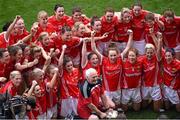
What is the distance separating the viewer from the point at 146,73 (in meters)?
8.06

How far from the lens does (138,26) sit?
9219 millimetres

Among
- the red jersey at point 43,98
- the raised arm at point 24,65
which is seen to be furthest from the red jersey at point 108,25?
the red jersey at point 43,98

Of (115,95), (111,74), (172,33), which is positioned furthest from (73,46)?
(172,33)

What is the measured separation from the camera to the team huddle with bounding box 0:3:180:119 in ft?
24.0

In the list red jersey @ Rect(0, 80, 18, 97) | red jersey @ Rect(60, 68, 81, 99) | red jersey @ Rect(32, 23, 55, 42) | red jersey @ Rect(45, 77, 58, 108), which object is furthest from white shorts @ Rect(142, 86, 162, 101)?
red jersey @ Rect(0, 80, 18, 97)

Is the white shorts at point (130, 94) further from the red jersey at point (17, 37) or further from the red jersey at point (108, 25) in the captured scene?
the red jersey at point (17, 37)

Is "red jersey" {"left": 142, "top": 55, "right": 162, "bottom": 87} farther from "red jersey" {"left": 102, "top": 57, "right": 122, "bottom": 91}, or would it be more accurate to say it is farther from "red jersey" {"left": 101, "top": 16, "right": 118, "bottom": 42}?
"red jersey" {"left": 101, "top": 16, "right": 118, "bottom": 42}

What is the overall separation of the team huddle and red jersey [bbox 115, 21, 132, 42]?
0.02 metres

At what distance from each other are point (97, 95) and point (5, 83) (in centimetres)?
163

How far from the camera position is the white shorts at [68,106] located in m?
7.75

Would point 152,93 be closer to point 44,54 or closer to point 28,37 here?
point 44,54

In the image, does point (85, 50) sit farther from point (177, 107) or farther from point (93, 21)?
point (177, 107)

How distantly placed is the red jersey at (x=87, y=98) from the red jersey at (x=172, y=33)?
2464 millimetres

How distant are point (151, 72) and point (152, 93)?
390 mm
